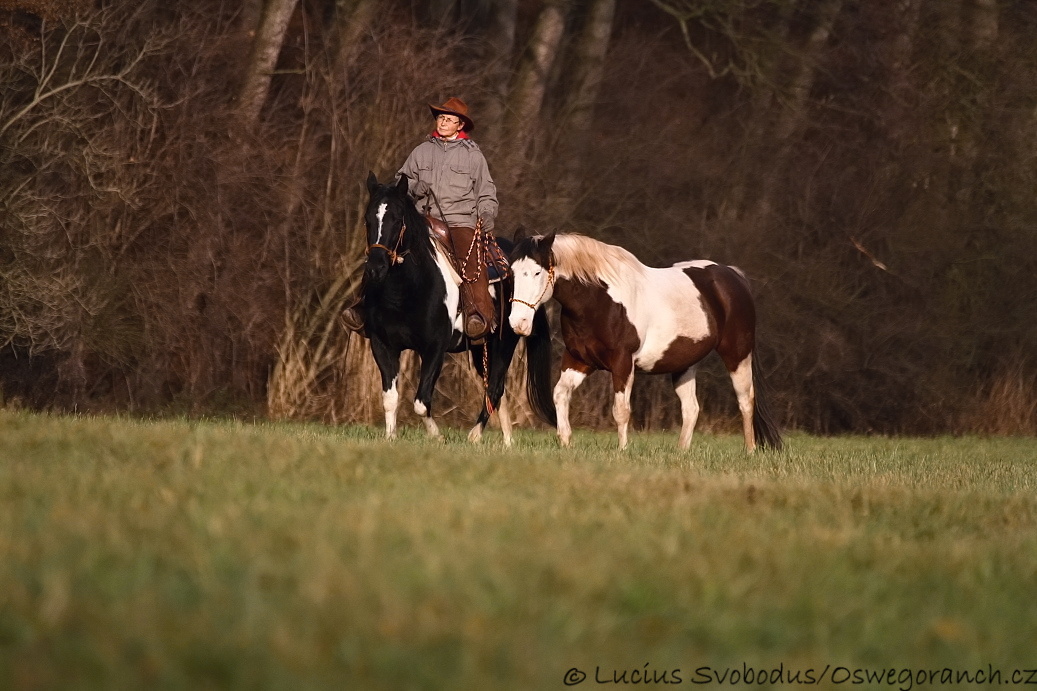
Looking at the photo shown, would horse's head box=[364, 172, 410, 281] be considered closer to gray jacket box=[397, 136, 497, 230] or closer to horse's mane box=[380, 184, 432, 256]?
horse's mane box=[380, 184, 432, 256]

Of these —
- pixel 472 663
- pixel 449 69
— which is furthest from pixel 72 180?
pixel 472 663

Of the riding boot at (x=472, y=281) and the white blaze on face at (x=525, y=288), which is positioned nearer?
the white blaze on face at (x=525, y=288)

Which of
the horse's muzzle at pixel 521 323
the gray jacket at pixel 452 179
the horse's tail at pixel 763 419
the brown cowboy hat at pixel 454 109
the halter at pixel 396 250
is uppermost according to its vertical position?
the brown cowboy hat at pixel 454 109

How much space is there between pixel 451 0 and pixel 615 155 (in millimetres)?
3401

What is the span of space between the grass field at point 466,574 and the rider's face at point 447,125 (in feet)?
16.3

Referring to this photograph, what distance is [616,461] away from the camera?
12898 mm

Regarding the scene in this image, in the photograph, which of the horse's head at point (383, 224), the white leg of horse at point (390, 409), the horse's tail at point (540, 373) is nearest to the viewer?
the horse's head at point (383, 224)

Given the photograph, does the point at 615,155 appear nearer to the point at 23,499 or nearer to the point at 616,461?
the point at 616,461

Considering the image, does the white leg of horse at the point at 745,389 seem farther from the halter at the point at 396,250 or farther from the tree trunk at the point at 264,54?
the tree trunk at the point at 264,54

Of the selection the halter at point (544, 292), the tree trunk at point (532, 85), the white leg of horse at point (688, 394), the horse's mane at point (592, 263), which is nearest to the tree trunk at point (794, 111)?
the tree trunk at point (532, 85)

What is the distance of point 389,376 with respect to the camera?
1534 centimetres

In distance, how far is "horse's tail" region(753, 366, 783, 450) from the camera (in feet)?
60.0

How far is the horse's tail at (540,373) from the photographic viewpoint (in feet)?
56.4

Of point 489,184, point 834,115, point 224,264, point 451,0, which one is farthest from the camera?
point 834,115
